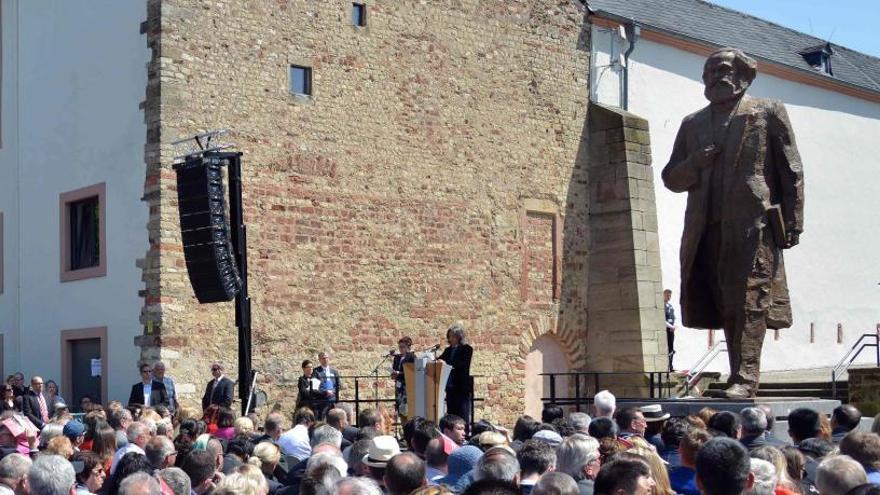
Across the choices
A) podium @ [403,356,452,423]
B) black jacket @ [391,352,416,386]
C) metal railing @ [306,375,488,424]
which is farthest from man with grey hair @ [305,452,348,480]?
metal railing @ [306,375,488,424]

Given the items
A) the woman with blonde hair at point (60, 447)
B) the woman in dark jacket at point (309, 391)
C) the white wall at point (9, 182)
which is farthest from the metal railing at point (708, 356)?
the woman with blonde hair at point (60, 447)

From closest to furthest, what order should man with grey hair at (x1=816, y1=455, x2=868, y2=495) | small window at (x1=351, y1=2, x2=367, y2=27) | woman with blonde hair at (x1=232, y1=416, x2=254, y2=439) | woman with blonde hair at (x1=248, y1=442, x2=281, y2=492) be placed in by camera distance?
1. man with grey hair at (x1=816, y1=455, x2=868, y2=495)
2. woman with blonde hair at (x1=248, y1=442, x2=281, y2=492)
3. woman with blonde hair at (x1=232, y1=416, x2=254, y2=439)
4. small window at (x1=351, y1=2, x2=367, y2=27)

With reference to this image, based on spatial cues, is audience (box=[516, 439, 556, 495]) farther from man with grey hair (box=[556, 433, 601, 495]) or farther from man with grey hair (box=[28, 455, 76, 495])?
man with grey hair (box=[28, 455, 76, 495])

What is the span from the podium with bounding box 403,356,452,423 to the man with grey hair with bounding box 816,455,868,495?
8583 millimetres

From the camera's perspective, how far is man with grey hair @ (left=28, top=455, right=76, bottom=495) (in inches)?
238

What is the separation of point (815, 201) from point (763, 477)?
24.5 metres

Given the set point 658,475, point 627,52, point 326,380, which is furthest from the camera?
point 627,52

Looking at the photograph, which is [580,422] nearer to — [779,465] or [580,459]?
[580,459]

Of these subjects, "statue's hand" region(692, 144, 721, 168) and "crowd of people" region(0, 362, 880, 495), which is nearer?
"crowd of people" region(0, 362, 880, 495)

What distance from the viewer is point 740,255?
36.8 feet

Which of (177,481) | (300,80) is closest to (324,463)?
(177,481)

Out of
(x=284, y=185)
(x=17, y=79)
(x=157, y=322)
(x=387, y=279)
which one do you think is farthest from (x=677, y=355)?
(x=17, y=79)

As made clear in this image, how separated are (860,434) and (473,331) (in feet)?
51.8

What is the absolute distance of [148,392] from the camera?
58.3ft
